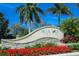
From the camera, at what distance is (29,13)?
11.1 m

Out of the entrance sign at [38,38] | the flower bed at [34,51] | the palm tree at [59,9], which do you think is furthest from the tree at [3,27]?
the palm tree at [59,9]

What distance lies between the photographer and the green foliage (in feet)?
36.6

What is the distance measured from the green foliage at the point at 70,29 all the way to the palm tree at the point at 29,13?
80 centimetres

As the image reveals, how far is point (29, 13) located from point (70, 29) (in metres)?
1.38

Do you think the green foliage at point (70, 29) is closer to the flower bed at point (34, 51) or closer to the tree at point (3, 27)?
the flower bed at point (34, 51)

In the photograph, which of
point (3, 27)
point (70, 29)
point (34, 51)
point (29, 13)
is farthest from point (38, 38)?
point (3, 27)

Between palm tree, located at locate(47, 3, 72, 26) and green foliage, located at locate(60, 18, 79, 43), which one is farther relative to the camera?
green foliage, located at locate(60, 18, 79, 43)

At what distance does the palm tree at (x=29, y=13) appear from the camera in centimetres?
1109

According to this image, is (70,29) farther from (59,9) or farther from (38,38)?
(38,38)

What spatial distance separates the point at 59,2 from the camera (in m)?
11.1

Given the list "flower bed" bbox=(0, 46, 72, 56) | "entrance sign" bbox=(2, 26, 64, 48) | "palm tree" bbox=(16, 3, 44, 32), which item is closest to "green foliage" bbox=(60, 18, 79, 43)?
"entrance sign" bbox=(2, 26, 64, 48)

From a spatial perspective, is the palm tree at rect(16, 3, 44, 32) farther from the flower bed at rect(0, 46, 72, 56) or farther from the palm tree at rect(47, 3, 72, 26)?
the flower bed at rect(0, 46, 72, 56)

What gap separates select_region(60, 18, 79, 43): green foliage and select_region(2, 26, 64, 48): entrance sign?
0.53ft

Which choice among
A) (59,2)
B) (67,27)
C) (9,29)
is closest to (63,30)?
(67,27)
